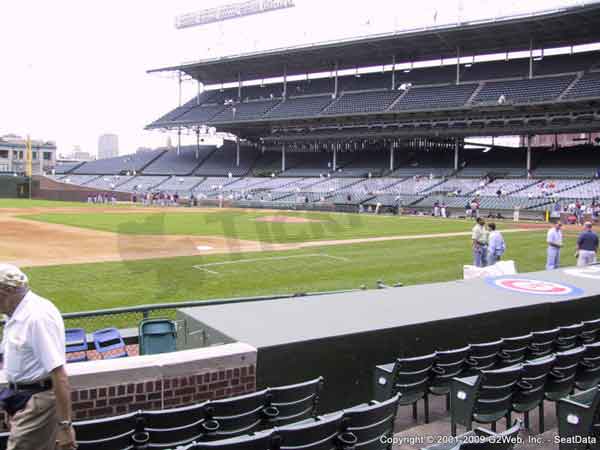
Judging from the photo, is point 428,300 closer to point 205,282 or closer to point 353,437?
point 353,437

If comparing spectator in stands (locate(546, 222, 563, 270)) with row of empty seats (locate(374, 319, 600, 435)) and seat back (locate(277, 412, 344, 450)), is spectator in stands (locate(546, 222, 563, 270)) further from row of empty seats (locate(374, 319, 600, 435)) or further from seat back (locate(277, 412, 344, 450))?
seat back (locate(277, 412, 344, 450))

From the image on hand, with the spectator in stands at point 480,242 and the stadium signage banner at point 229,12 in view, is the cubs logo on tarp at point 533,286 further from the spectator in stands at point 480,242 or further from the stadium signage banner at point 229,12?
the stadium signage banner at point 229,12

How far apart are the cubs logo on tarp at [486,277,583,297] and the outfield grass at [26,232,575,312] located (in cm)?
552

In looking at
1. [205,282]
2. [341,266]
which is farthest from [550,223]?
[205,282]

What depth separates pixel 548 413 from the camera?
5961 mm

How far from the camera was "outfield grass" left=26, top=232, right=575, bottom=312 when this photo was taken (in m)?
13.4

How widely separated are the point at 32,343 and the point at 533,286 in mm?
8048

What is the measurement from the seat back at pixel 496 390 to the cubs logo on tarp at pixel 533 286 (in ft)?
→ 12.5

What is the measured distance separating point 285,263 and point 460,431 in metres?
13.8

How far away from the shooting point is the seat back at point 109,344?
24.8 feet

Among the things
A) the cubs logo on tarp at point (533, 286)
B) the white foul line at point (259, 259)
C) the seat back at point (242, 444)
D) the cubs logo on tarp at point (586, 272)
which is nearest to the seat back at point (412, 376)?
the seat back at point (242, 444)

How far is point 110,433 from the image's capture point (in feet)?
12.7

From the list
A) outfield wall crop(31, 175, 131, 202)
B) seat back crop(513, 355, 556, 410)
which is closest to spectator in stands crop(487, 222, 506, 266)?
seat back crop(513, 355, 556, 410)

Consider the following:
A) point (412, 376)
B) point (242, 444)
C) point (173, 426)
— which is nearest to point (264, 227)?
point (412, 376)
